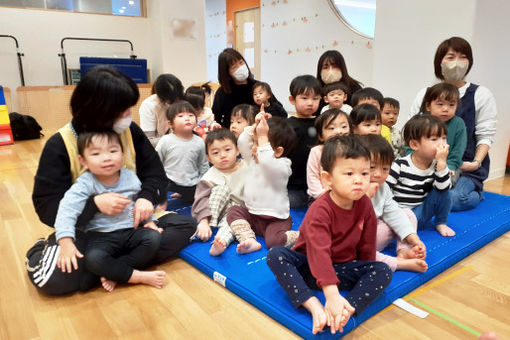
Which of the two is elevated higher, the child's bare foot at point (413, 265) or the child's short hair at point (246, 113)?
the child's short hair at point (246, 113)

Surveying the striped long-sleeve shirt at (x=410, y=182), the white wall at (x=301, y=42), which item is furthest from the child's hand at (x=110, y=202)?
the white wall at (x=301, y=42)

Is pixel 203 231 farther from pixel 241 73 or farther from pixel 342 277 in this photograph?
pixel 241 73

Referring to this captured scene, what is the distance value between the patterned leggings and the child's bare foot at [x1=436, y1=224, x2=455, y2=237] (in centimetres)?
76

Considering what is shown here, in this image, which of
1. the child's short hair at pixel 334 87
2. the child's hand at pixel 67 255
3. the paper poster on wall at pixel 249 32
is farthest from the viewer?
the paper poster on wall at pixel 249 32

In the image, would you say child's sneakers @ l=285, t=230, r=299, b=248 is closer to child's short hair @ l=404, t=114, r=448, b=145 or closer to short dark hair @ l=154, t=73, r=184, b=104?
child's short hair @ l=404, t=114, r=448, b=145

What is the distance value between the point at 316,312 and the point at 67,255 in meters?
0.92

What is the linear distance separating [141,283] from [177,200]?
39.6 inches

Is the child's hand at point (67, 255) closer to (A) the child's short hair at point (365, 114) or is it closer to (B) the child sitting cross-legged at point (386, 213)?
(B) the child sitting cross-legged at point (386, 213)

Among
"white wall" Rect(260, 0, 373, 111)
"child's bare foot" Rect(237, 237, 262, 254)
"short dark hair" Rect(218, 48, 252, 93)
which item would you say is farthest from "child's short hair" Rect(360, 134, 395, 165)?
"white wall" Rect(260, 0, 373, 111)

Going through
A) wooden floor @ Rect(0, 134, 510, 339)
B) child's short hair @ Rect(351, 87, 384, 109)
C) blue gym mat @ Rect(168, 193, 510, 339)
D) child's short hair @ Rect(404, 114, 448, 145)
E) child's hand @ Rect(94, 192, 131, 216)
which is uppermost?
child's short hair @ Rect(351, 87, 384, 109)

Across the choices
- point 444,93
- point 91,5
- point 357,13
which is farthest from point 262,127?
point 91,5

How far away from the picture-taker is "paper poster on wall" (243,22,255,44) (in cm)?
779

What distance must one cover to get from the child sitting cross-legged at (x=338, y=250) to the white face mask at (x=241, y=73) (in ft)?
6.21

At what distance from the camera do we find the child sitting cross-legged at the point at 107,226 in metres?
1.42
